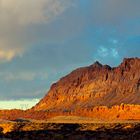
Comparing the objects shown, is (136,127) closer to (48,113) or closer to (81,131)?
(81,131)

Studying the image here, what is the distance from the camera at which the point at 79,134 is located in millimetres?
78312

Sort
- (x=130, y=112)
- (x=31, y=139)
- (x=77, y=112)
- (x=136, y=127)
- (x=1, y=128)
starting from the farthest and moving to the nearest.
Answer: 1. (x=77, y=112)
2. (x=130, y=112)
3. (x=1, y=128)
4. (x=136, y=127)
5. (x=31, y=139)

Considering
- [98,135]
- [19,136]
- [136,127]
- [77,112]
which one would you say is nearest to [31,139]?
[19,136]

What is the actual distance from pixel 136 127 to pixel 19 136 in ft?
65.7

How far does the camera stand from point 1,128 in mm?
95562

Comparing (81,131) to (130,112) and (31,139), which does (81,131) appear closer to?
(31,139)

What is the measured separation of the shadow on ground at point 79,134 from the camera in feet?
236

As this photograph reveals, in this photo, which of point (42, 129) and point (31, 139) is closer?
point (31, 139)

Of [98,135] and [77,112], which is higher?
[77,112]

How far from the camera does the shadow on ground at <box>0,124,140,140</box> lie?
236ft

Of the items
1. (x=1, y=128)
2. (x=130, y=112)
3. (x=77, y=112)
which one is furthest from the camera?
(x=77, y=112)

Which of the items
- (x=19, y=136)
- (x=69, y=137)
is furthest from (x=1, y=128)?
(x=69, y=137)

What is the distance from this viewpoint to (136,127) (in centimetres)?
8294

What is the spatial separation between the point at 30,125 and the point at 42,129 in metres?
9.45
